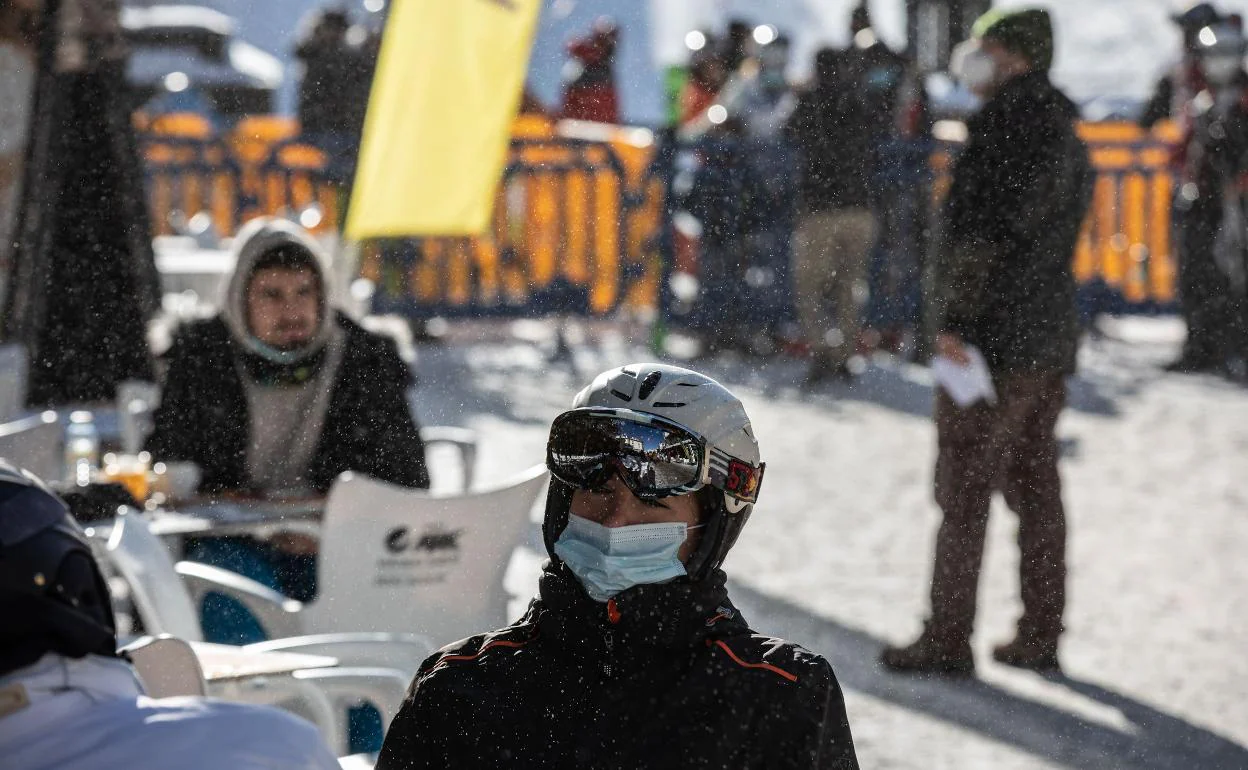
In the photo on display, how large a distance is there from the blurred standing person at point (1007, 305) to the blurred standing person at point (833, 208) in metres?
5.99

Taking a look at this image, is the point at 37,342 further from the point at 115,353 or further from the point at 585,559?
the point at 585,559

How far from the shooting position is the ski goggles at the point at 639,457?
263 cm

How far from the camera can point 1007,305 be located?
217 inches

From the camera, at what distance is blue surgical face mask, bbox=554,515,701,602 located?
251 cm

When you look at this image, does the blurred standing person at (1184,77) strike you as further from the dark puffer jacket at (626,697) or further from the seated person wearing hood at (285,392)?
the dark puffer jacket at (626,697)

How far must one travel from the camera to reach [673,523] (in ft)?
8.63

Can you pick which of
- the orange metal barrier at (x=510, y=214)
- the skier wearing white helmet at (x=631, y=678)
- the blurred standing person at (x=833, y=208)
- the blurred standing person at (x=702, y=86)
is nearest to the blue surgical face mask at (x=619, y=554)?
the skier wearing white helmet at (x=631, y=678)

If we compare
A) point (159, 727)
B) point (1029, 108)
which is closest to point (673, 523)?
point (159, 727)

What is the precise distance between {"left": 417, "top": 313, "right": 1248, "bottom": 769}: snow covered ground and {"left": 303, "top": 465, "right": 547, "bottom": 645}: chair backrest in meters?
1.30

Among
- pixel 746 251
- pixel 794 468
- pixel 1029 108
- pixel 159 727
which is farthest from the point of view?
pixel 746 251

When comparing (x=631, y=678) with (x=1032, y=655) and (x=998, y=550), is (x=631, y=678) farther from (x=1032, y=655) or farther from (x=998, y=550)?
(x=998, y=550)

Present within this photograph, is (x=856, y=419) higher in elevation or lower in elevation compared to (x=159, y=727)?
lower

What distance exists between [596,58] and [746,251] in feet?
12.5

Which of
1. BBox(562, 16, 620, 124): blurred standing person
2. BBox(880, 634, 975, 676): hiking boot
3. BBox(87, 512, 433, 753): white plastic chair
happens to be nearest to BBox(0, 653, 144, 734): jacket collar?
BBox(87, 512, 433, 753): white plastic chair
